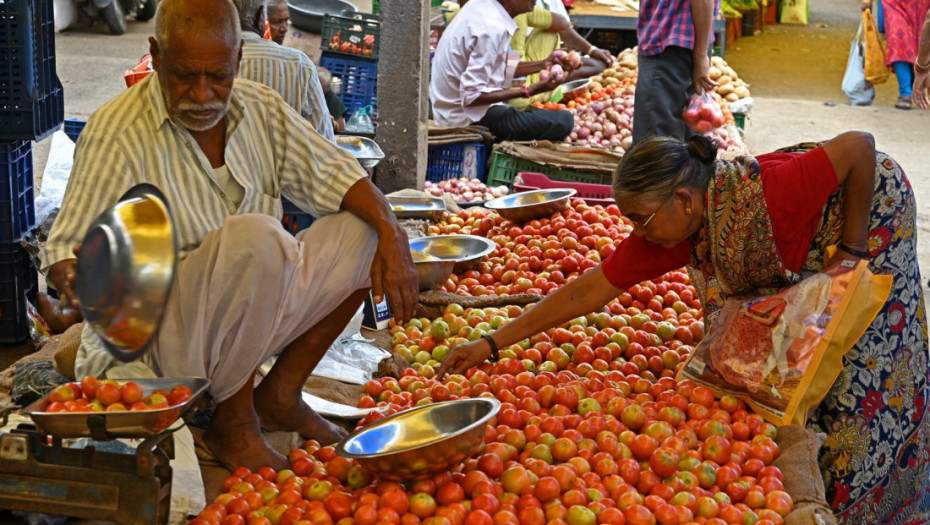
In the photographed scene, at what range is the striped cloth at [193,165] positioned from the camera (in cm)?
231

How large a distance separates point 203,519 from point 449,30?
4.52 metres

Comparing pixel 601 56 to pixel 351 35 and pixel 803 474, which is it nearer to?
pixel 351 35

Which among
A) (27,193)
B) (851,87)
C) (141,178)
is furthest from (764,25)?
(141,178)

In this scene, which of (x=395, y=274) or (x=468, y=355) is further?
(x=468, y=355)

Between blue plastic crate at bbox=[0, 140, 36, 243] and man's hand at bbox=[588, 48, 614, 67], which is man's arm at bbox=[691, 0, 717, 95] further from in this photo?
blue plastic crate at bbox=[0, 140, 36, 243]

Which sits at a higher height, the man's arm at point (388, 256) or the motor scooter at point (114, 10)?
the man's arm at point (388, 256)

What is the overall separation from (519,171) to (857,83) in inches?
223

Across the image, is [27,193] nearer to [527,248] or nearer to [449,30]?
[527,248]

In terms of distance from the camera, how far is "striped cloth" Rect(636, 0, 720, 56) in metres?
5.15

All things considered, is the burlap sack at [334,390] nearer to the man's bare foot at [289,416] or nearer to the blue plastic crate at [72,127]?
the man's bare foot at [289,416]

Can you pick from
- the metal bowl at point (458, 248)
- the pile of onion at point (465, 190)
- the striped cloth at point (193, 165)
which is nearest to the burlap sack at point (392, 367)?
the striped cloth at point (193, 165)

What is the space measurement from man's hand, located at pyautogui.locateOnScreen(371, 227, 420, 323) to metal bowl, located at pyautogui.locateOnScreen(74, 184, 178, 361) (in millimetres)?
607

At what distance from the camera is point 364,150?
4.76 m

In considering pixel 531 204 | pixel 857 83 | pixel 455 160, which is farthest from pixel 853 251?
pixel 857 83
